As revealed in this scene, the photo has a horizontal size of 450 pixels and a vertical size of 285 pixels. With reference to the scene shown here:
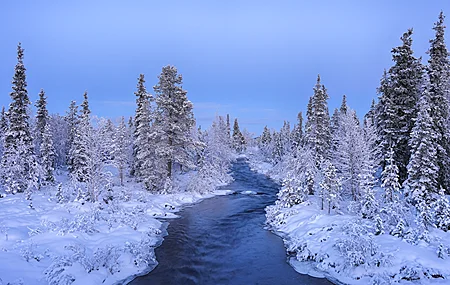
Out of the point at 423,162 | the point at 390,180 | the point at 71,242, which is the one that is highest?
the point at 423,162

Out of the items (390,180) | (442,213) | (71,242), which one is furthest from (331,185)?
(71,242)

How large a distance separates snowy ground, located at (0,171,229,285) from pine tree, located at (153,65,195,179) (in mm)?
11254

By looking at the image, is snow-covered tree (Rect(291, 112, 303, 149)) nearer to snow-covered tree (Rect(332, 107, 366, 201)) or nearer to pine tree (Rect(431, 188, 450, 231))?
snow-covered tree (Rect(332, 107, 366, 201))

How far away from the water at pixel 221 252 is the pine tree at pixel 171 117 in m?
8.39

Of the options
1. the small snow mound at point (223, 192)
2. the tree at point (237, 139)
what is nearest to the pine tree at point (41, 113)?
the small snow mound at point (223, 192)

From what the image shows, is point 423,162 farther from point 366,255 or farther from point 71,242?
point 71,242

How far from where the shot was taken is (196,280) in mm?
13398

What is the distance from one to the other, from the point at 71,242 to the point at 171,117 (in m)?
21.8

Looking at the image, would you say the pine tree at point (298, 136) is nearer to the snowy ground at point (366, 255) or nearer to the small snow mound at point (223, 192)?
the small snow mound at point (223, 192)

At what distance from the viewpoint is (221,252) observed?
17312 millimetres

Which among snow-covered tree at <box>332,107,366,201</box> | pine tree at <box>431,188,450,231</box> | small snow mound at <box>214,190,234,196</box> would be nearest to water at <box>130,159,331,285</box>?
pine tree at <box>431,188,450,231</box>

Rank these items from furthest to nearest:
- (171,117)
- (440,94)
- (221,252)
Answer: (171,117) < (440,94) < (221,252)

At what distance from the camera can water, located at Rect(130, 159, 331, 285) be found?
13.6 m

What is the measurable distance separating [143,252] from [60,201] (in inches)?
399
